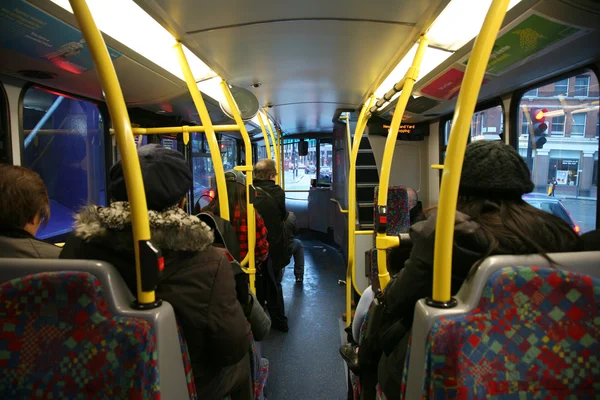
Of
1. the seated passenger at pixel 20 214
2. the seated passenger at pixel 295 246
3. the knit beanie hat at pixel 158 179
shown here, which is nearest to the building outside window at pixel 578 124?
the knit beanie hat at pixel 158 179

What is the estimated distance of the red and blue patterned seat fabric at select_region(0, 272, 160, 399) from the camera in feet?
2.93

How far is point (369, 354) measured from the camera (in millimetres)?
1522

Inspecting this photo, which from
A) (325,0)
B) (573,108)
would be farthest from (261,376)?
(573,108)

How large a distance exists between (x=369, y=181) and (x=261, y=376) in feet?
13.0

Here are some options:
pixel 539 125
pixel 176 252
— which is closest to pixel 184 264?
pixel 176 252

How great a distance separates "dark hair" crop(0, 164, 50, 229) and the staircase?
14.1ft

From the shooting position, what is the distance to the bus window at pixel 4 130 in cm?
236

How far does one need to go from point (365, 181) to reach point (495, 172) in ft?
14.2

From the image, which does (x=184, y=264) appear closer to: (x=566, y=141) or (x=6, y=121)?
(x=6, y=121)

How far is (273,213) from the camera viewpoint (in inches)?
138

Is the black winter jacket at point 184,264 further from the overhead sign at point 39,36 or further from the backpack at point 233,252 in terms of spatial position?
the overhead sign at point 39,36

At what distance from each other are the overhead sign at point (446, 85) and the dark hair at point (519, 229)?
1.86 m

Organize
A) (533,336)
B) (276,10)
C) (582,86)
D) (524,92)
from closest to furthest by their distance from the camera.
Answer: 1. (533,336)
2. (276,10)
3. (582,86)
4. (524,92)

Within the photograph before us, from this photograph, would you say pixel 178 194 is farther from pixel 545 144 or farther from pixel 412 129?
pixel 412 129
